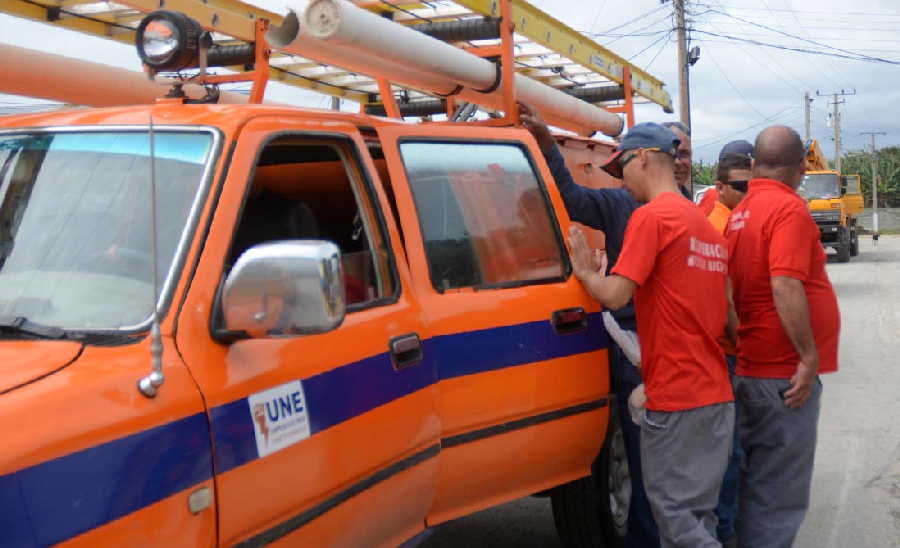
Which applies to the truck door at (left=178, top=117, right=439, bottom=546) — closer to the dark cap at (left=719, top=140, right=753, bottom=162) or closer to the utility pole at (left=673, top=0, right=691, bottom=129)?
the dark cap at (left=719, top=140, right=753, bottom=162)

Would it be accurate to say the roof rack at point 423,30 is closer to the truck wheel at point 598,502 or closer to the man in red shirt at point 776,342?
the man in red shirt at point 776,342

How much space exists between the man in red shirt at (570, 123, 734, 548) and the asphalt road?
873 millimetres

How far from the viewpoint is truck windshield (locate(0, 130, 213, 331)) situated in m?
2.45

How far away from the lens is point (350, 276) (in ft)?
10.5

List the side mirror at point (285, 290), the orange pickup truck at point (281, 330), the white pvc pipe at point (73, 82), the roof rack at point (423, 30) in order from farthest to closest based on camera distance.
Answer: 1. the roof rack at point (423, 30)
2. the white pvc pipe at point (73, 82)
3. the side mirror at point (285, 290)
4. the orange pickup truck at point (281, 330)

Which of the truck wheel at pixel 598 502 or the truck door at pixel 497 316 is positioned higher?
the truck door at pixel 497 316

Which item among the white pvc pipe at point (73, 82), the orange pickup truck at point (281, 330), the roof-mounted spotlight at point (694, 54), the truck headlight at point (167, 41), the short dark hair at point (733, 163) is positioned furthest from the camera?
the roof-mounted spotlight at point (694, 54)

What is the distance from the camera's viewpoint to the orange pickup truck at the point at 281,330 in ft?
6.89

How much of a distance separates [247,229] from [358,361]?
58 cm

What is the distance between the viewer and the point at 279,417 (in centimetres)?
253

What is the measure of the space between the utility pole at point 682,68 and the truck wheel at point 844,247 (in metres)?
5.25

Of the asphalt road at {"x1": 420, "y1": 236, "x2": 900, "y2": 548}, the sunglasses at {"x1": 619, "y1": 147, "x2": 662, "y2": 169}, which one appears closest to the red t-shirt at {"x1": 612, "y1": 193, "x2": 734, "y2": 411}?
the sunglasses at {"x1": 619, "y1": 147, "x2": 662, "y2": 169}

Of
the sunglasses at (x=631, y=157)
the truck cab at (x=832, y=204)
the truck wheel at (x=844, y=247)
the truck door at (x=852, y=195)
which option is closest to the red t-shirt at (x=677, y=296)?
the sunglasses at (x=631, y=157)

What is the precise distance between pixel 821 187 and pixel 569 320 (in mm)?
26404
